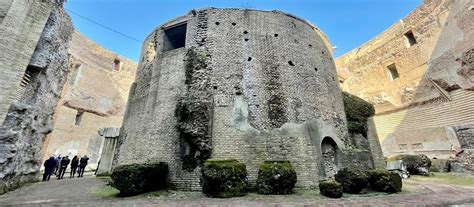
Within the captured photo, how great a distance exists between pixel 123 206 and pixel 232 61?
771 centimetres

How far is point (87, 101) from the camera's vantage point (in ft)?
79.3

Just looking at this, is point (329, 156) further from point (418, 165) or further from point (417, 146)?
point (417, 146)

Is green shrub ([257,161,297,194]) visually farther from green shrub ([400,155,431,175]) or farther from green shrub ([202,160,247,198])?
green shrub ([400,155,431,175])

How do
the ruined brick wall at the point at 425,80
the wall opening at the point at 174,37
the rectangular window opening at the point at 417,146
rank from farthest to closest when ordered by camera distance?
the rectangular window opening at the point at 417,146 < the ruined brick wall at the point at 425,80 < the wall opening at the point at 174,37

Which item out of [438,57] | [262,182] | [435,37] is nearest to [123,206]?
[262,182]

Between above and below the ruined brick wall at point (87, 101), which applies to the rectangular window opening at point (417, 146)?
below

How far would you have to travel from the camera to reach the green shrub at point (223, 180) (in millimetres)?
7672

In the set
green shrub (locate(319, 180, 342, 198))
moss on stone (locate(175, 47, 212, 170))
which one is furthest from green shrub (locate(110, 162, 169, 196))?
green shrub (locate(319, 180, 342, 198))

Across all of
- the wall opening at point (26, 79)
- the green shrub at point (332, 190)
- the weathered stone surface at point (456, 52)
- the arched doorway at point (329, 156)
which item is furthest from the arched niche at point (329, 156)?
the wall opening at point (26, 79)

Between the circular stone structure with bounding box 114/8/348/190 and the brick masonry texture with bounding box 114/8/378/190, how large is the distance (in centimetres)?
5

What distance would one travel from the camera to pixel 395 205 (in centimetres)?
594

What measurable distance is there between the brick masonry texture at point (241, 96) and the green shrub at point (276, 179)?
2.95ft

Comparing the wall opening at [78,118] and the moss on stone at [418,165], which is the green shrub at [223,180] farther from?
the wall opening at [78,118]

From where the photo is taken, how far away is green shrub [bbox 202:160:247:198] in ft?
25.2
